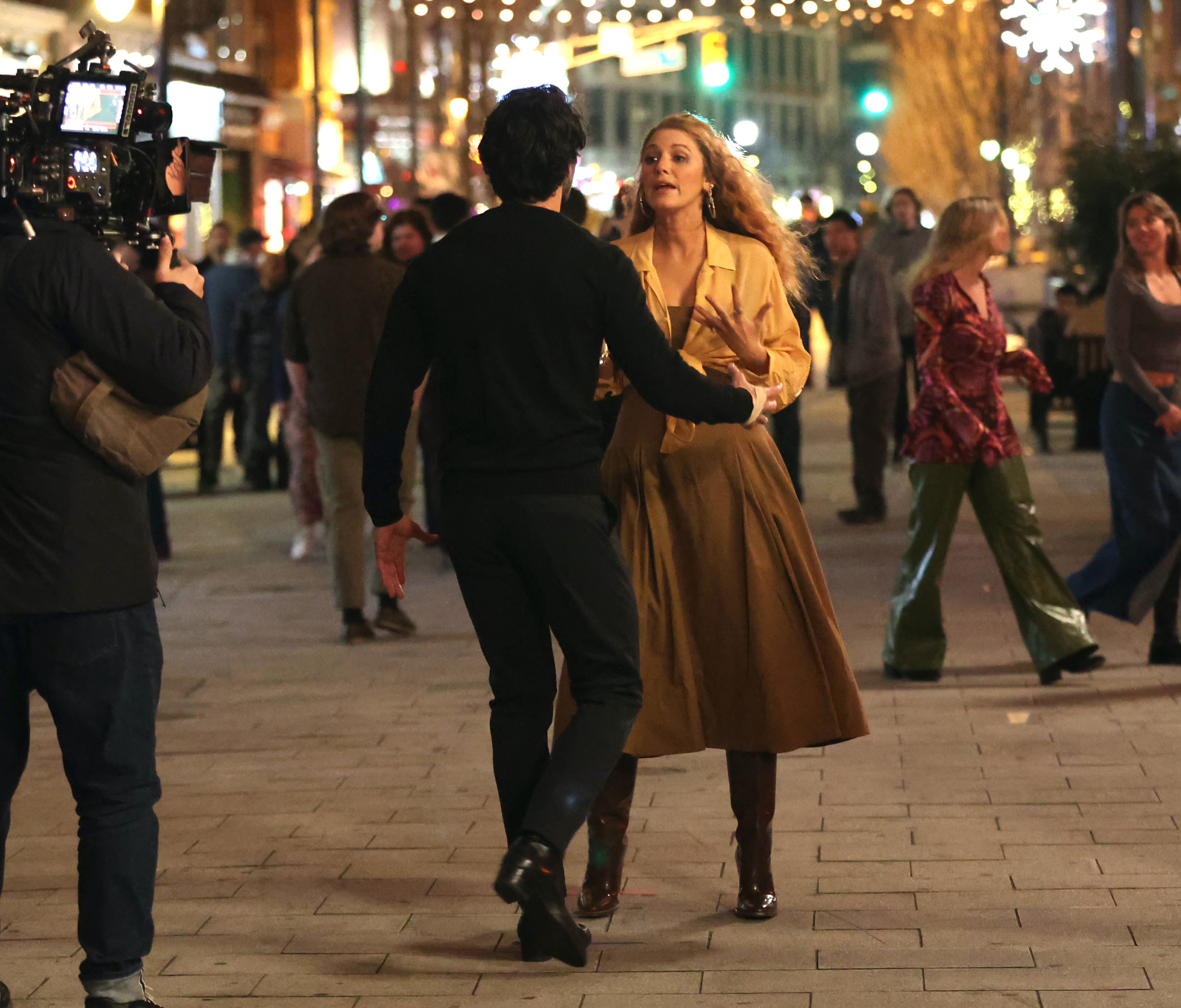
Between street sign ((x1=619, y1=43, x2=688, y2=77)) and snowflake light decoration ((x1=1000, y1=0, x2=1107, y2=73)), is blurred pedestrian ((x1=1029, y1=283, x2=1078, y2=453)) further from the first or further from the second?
street sign ((x1=619, y1=43, x2=688, y2=77))

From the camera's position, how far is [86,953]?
14.2 feet

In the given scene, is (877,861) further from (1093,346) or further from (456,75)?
(456,75)

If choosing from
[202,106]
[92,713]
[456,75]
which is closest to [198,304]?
[92,713]

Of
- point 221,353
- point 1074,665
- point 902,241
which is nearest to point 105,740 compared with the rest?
point 1074,665

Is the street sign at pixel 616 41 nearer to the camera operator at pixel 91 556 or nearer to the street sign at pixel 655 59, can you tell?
the street sign at pixel 655 59

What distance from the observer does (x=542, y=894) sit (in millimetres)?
4301

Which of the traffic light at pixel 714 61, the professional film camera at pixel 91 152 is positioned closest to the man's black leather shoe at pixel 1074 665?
the professional film camera at pixel 91 152

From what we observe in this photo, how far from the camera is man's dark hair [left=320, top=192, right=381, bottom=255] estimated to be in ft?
31.4

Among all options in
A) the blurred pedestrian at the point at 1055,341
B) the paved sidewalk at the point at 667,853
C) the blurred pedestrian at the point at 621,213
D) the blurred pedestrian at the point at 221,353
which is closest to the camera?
the paved sidewalk at the point at 667,853

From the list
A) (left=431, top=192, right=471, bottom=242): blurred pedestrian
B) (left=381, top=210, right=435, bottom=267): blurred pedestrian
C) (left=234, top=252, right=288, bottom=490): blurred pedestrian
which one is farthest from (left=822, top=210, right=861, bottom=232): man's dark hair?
(left=234, top=252, right=288, bottom=490): blurred pedestrian

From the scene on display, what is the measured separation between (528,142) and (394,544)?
994mm

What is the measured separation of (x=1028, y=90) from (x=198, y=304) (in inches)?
1786

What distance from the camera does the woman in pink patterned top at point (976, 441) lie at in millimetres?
7918

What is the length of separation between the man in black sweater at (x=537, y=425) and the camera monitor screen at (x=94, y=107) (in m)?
0.72
